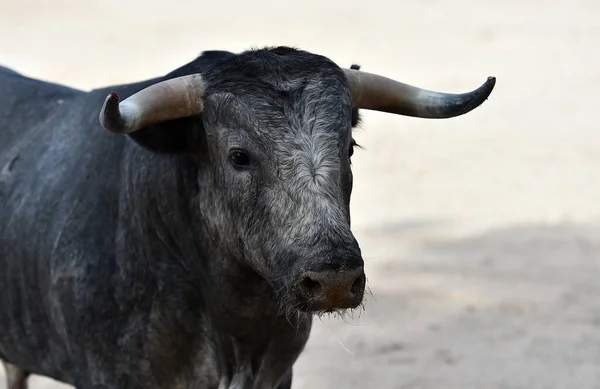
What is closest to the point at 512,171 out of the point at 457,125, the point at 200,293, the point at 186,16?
the point at 457,125

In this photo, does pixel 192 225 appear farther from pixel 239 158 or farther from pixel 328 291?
pixel 328 291

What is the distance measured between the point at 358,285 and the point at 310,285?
0.45 feet

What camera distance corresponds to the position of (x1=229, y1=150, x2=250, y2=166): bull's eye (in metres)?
4.16

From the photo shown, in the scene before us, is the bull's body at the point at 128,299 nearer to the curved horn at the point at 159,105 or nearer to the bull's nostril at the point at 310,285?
the curved horn at the point at 159,105

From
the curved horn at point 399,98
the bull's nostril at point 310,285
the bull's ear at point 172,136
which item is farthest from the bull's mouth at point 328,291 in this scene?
the curved horn at point 399,98

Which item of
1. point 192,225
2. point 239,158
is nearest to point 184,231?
point 192,225

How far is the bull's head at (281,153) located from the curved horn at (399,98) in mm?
12

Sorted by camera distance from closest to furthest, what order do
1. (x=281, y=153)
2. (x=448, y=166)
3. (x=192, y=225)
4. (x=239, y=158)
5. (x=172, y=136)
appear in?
(x=281, y=153) < (x=239, y=158) < (x=172, y=136) < (x=192, y=225) < (x=448, y=166)

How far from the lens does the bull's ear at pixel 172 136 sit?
169 inches

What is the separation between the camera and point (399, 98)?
14.8 feet

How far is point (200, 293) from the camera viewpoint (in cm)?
459

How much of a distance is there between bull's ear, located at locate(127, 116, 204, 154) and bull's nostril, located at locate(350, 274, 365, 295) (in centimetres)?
86

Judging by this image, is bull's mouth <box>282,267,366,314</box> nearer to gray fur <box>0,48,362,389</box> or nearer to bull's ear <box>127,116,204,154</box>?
gray fur <box>0,48,362,389</box>

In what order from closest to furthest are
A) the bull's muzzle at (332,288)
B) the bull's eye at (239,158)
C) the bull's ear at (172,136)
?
1. the bull's muzzle at (332,288)
2. the bull's eye at (239,158)
3. the bull's ear at (172,136)
